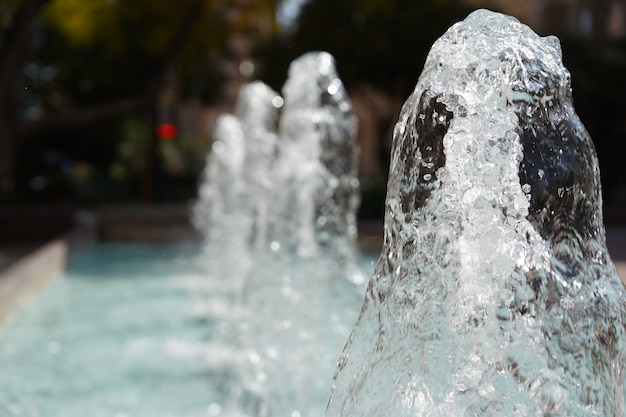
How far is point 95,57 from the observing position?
20547mm

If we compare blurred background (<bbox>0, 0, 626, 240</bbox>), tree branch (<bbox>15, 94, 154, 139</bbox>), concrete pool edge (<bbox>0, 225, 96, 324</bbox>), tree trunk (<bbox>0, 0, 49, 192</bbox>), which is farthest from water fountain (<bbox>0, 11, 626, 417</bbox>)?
tree branch (<bbox>15, 94, 154, 139</bbox>)

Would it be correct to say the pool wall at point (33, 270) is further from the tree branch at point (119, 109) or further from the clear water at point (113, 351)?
the tree branch at point (119, 109)

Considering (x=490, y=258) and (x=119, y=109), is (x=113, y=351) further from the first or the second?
(x=119, y=109)

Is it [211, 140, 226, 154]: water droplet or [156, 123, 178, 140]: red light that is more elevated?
[211, 140, 226, 154]: water droplet

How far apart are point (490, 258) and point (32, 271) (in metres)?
6.12

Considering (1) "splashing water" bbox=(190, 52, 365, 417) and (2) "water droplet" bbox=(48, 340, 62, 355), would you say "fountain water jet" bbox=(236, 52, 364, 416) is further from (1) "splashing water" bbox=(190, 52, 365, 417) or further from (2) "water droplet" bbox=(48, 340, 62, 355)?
(2) "water droplet" bbox=(48, 340, 62, 355)

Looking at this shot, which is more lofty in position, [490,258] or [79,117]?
[490,258]

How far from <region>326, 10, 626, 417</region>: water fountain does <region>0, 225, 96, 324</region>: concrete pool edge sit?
436 cm

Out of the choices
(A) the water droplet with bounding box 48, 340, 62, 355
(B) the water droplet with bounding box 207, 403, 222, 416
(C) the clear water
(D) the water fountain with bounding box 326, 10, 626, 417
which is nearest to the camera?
(D) the water fountain with bounding box 326, 10, 626, 417

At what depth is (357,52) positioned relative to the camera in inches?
781

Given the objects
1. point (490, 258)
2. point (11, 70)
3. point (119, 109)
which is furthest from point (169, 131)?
point (490, 258)

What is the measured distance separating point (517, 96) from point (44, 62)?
20368 millimetres

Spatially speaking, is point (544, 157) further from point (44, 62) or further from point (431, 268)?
point (44, 62)

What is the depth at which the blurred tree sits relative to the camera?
45.7ft
